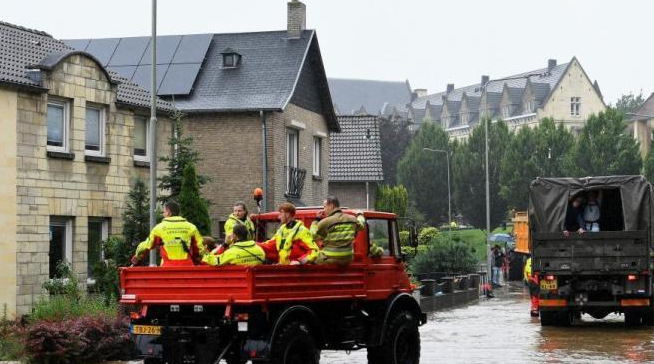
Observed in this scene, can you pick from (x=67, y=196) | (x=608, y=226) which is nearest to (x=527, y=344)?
(x=608, y=226)

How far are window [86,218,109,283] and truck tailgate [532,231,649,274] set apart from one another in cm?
993

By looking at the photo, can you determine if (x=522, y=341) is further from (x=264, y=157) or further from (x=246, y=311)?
(x=264, y=157)

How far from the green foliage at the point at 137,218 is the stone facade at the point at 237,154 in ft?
34.5

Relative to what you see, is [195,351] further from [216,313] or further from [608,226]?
[608,226]

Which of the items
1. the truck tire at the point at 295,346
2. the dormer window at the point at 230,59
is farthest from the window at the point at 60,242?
the dormer window at the point at 230,59

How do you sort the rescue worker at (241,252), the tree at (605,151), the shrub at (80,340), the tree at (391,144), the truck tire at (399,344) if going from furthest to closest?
the tree at (391,144) → the tree at (605,151) → the shrub at (80,340) → the truck tire at (399,344) → the rescue worker at (241,252)

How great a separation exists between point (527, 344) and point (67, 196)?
10789mm

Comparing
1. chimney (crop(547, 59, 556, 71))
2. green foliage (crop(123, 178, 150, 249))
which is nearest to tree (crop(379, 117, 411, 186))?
chimney (crop(547, 59, 556, 71))

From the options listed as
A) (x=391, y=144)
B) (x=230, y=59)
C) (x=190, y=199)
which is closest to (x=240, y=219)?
(x=190, y=199)

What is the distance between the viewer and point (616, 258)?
2245 cm

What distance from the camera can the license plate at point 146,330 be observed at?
41.0ft

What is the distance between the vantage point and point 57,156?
24281mm

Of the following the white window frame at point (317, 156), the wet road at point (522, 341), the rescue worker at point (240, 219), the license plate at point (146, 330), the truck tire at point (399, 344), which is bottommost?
the wet road at point (522, 341)

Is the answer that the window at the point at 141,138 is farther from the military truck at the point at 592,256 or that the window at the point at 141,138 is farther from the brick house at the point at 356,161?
the brick house at the point at 356,161
